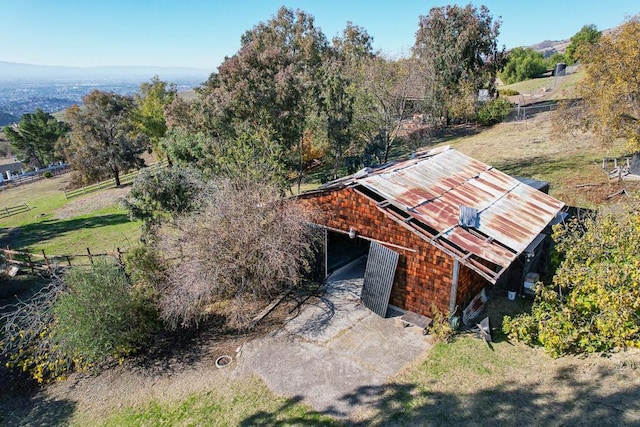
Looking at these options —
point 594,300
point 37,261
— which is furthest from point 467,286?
point 37,261

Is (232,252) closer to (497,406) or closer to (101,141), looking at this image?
(497,406)

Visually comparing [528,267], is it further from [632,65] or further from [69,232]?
[69,232]

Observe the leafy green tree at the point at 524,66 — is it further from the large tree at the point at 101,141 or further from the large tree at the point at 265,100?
the large tree at the point at 101,141

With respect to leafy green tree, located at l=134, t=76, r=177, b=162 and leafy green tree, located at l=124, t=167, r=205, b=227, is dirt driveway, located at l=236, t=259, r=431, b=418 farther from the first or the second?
leafy green tree, located at l=134, t=76, r=177, b=162

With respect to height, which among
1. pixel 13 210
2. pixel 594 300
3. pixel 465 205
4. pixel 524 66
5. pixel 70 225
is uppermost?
pixel 524 66

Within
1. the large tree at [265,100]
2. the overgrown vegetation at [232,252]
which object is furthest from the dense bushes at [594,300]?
the large tree at [265,100]

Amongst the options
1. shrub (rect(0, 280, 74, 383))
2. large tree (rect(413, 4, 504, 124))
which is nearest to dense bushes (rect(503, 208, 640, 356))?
shrub (rect(0, 280, 74, 383))
